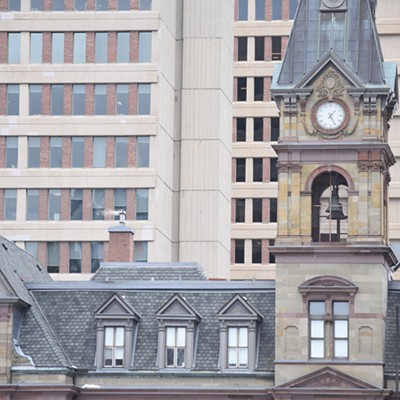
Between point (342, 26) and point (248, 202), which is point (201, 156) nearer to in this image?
point (248, 202)

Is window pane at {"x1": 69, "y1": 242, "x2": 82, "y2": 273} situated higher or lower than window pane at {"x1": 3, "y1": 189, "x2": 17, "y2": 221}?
lower

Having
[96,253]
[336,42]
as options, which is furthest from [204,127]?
[336,42]

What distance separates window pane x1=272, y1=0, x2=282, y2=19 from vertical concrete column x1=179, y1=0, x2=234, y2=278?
79.2 feet

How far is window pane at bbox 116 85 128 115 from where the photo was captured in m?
137

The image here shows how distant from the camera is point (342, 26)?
93.1 meters

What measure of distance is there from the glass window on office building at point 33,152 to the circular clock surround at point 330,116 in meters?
48.9

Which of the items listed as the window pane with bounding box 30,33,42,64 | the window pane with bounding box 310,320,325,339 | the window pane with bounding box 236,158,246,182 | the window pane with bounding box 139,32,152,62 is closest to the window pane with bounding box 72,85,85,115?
the window pane with bounding box 30,33,42,64

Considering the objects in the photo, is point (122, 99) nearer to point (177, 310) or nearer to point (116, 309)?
point (116, 309)

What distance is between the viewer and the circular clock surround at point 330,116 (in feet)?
299

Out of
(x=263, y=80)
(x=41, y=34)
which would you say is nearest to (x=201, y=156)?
(x=41, y=34)

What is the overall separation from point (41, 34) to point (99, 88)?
213 inches

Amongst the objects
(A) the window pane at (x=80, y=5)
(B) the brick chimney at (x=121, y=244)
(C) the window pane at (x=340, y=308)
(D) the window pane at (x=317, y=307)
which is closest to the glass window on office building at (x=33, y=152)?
(A) the window pane at (x=80, y=5)

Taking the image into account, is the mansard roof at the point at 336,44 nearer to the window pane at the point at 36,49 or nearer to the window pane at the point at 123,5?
the window pane at the point at 123,5

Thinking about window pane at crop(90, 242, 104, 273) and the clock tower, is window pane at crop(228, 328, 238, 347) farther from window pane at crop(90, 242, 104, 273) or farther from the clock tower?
window pane at crop(90, 242, 104, 273)
